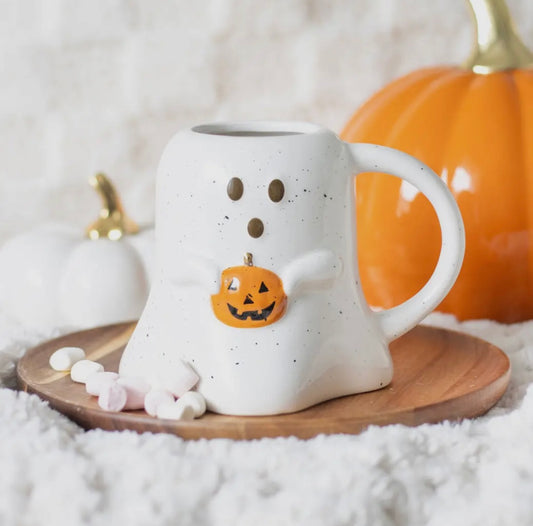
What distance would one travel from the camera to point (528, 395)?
0.71 metres

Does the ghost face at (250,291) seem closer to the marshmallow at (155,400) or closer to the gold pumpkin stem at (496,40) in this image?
the marshmallow at (155,400)

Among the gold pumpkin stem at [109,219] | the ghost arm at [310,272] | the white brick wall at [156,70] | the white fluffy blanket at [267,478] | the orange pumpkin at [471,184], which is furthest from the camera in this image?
the white brick wall at [156,70]

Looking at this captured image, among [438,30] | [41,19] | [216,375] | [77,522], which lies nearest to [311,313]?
[216,375]

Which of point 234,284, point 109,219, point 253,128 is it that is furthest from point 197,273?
point 109,219

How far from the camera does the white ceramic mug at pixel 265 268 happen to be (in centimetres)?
67

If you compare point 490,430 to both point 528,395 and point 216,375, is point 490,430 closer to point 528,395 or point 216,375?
point 528,395

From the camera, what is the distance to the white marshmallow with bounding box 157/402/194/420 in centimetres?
64

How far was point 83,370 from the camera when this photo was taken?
0.72 m

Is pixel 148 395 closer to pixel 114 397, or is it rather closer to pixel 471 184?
pixel 114 397

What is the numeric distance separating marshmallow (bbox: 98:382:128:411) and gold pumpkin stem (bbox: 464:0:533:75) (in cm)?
56

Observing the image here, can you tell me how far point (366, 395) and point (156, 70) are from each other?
0.73 m

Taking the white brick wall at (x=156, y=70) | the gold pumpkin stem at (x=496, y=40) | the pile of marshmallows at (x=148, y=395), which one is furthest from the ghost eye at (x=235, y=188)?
the white brick wall at (x=156, y=70)

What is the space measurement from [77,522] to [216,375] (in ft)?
0.48

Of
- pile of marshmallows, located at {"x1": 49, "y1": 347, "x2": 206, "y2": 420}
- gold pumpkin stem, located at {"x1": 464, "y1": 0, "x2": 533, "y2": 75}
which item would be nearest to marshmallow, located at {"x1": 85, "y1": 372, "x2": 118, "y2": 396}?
pile of marshmallows, located at {"x1": 49, "y1": 347, "x2": 206, "y2": 420}
